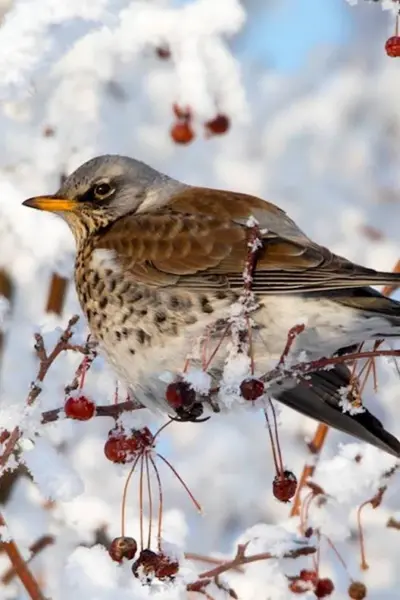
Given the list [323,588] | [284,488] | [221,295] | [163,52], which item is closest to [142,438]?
[284,488]

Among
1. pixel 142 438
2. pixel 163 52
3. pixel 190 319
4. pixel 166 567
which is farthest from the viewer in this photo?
pixel 163 52

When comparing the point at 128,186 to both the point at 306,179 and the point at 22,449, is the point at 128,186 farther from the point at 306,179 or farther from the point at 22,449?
the point at 306,179

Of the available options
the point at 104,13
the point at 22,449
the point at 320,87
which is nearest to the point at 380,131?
the point at 320,87

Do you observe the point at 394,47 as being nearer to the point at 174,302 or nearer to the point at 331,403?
the point at 174,302

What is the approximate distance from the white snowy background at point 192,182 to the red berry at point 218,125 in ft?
0.16

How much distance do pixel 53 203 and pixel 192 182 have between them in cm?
221

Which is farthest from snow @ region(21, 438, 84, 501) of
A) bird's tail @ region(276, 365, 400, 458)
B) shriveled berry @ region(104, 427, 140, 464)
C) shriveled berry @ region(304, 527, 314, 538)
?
shriveled berry @ region(304, 527, 314, 538)

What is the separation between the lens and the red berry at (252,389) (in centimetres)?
243

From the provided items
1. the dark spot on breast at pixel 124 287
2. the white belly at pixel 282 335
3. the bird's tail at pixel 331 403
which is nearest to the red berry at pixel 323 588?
the bird's tail at pixel 331 403

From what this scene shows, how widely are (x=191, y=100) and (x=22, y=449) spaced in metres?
2.11

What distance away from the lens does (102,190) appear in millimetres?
3770

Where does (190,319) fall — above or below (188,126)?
below

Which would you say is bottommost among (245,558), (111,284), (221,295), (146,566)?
(146,566)

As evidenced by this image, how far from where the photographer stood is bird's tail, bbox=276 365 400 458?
330 cm
